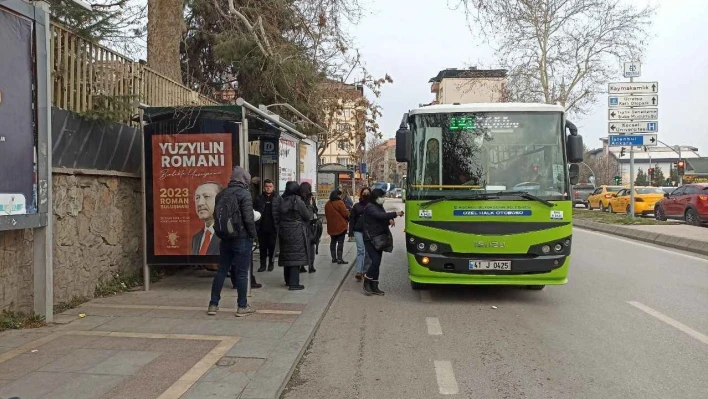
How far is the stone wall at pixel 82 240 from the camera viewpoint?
5.92 meters

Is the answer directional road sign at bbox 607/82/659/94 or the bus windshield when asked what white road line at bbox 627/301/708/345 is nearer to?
the bus windshield

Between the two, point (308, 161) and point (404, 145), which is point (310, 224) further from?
point (308, 161)

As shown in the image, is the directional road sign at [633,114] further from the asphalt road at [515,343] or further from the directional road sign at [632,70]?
the asphalt road at [515,343]

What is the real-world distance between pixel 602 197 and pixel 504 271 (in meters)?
28.1

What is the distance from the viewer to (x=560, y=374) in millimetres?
4785

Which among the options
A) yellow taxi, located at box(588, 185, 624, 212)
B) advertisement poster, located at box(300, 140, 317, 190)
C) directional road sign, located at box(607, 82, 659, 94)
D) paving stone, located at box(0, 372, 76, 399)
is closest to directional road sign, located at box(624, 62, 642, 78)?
directional road sign, located at box(607, 82, 659, 94)

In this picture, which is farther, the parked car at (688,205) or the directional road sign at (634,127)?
the directional road sign at (634,127)

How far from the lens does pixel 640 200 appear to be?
25.9 metres

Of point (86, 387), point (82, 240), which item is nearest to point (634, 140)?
point (82, 240)

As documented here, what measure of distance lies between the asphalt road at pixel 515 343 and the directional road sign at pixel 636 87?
13.1m

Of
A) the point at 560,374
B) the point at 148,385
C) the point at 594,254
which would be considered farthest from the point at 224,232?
the point at 594,254

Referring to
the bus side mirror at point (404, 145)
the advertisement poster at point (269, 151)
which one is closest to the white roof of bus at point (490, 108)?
the bus side mirror at point (404, 145)

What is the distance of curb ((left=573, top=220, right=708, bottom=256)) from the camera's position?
1337 centimetres

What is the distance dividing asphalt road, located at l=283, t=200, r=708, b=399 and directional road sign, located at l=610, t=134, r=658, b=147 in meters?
12.7
